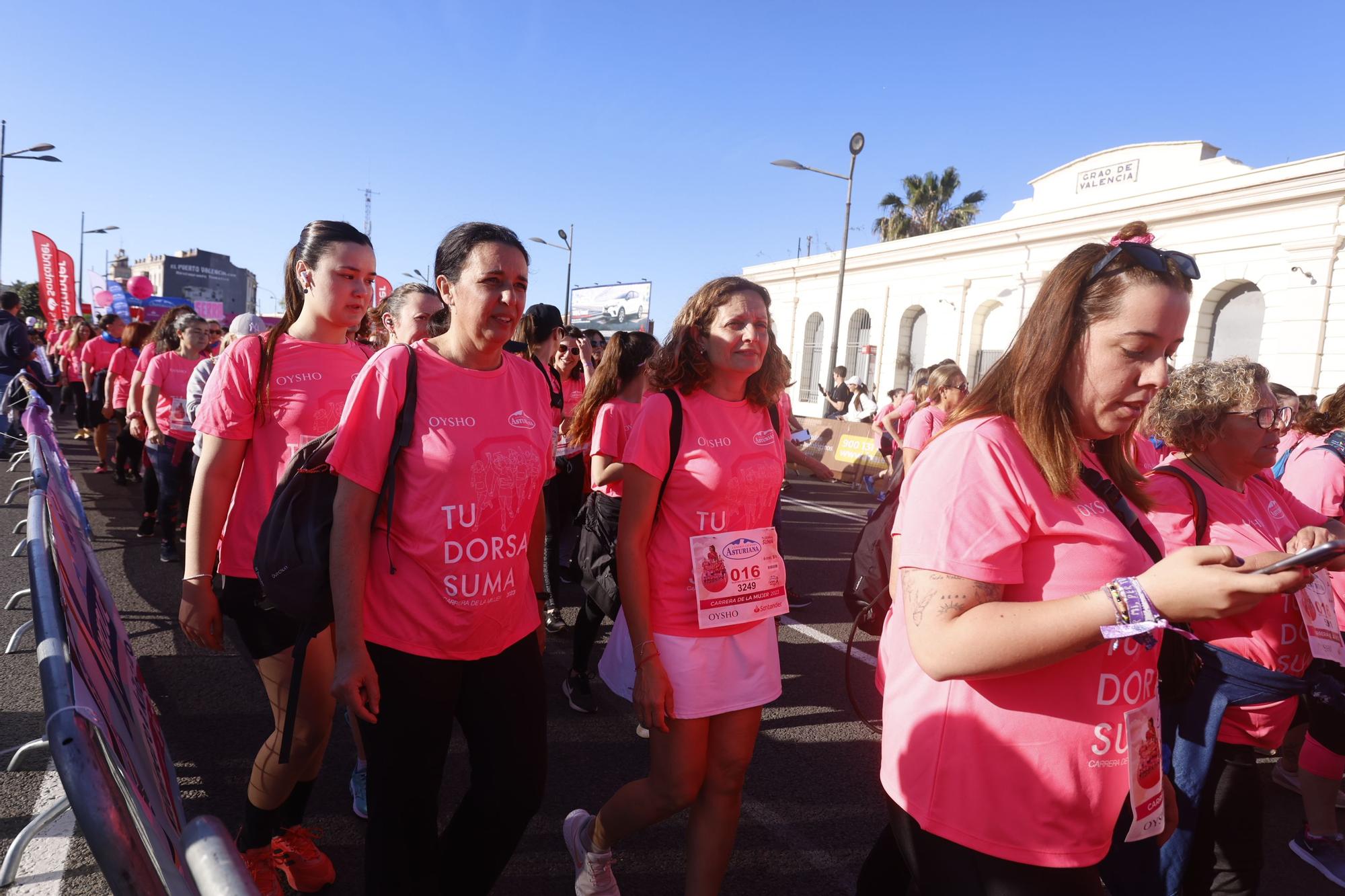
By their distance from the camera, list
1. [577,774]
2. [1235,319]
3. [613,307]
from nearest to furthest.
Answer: [577,774] < [1235,319] < [613,307]

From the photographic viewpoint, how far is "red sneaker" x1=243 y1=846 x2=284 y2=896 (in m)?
2.45

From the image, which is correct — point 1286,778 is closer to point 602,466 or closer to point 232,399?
point 602,466

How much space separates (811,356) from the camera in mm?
32531

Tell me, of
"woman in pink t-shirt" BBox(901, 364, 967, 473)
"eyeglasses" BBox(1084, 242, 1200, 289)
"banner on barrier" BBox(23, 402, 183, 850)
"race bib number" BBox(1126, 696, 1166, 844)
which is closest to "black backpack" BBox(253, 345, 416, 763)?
"banner on barrier" BBox(23, 402, 183, 850)

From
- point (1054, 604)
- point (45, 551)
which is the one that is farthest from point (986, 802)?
point (45, 551)

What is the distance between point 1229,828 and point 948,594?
1737 mm

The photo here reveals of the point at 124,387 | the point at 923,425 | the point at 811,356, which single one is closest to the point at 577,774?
the point at 923,425

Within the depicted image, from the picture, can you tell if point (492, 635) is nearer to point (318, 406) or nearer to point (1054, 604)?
point (318, 406)

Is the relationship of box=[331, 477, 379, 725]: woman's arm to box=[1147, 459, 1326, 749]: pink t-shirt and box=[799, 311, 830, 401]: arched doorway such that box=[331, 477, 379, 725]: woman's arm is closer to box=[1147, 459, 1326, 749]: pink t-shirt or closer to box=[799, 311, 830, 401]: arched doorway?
box=[1147, 459, 1326, 749]: pink t-shirt

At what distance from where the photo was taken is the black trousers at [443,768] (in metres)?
1.94

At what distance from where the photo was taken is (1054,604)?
1.30 metres

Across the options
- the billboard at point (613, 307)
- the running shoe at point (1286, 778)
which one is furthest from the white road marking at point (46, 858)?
the billboard at point (613, 307)

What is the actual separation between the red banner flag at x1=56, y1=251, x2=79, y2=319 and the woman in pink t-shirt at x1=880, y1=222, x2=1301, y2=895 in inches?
1039

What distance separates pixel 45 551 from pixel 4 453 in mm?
12194
